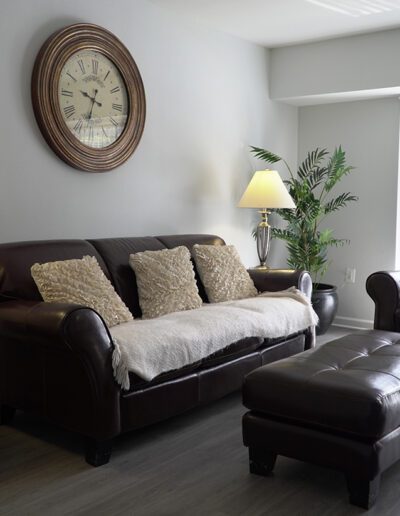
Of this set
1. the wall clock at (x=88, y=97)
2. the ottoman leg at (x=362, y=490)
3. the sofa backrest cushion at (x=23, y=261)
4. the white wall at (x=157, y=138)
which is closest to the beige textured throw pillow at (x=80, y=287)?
the sofa backrest cushion at (x=23, y=261)

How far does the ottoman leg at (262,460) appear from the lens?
233 cm

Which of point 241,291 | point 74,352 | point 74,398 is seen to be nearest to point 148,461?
point 74,398

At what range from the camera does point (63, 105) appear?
3381 millimetres

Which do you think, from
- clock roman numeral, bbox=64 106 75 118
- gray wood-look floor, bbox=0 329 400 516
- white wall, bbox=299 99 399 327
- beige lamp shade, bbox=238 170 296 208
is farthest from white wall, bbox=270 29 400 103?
gray wood-look floor, bbox=0 329 400 516

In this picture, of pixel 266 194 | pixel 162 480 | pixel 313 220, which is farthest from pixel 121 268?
pixel 313 220

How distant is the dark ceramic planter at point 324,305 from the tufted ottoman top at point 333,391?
1.99 metres

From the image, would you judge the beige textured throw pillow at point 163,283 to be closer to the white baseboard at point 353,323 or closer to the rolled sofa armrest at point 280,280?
the rolled sofa armrest at point 280,280

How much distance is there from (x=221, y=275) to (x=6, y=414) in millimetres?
1493

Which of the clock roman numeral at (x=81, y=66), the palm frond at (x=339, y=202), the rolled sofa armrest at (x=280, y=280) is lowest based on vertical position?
the rolled sofa armrest at (x=280, y=280)

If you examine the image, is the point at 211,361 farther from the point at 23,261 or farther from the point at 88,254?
the point at 23,261

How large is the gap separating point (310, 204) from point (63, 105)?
220 cm

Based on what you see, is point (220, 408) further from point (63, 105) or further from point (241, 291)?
point (63, 105)

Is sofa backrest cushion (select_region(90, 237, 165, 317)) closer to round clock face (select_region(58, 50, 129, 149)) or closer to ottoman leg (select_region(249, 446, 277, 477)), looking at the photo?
round clock face (select_region(58, 50, 129, 149))

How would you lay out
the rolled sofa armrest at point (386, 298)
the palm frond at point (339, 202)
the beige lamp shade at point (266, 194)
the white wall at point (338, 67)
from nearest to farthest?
the rolled sofa armrest at point (386, 298) → the beige lamp shade at point (266, 194) → the white wall at point (338, 67) → the palm frond at point (339, 202)
